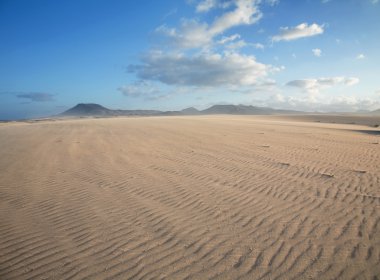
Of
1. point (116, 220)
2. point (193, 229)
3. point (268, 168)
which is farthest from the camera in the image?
point (268, 168)

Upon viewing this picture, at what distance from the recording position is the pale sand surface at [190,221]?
143 inches

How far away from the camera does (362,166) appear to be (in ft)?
29.7

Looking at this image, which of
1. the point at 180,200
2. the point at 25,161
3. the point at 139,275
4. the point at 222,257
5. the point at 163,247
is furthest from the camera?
the point at 25,161

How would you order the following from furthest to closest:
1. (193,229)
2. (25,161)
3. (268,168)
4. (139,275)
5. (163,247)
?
1. (25,161)
2. (268,168)
3. (193,229)
4. (163,247)
5. (139,275)

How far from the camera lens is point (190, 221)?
4.93 meters

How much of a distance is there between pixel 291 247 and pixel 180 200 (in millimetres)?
2814

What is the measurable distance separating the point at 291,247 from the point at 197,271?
174 cm

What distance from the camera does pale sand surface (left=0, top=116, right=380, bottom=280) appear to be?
3621 mm

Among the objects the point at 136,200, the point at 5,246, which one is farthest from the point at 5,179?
the point at 136,200

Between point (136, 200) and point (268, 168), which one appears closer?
point (136, 200)

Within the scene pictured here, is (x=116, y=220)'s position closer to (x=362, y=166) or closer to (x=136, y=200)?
(x=136, y=200)

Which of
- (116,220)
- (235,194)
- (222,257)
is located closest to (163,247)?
(222,257)

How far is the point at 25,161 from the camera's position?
10148mm

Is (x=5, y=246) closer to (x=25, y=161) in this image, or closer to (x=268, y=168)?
(x=25, y=161)
